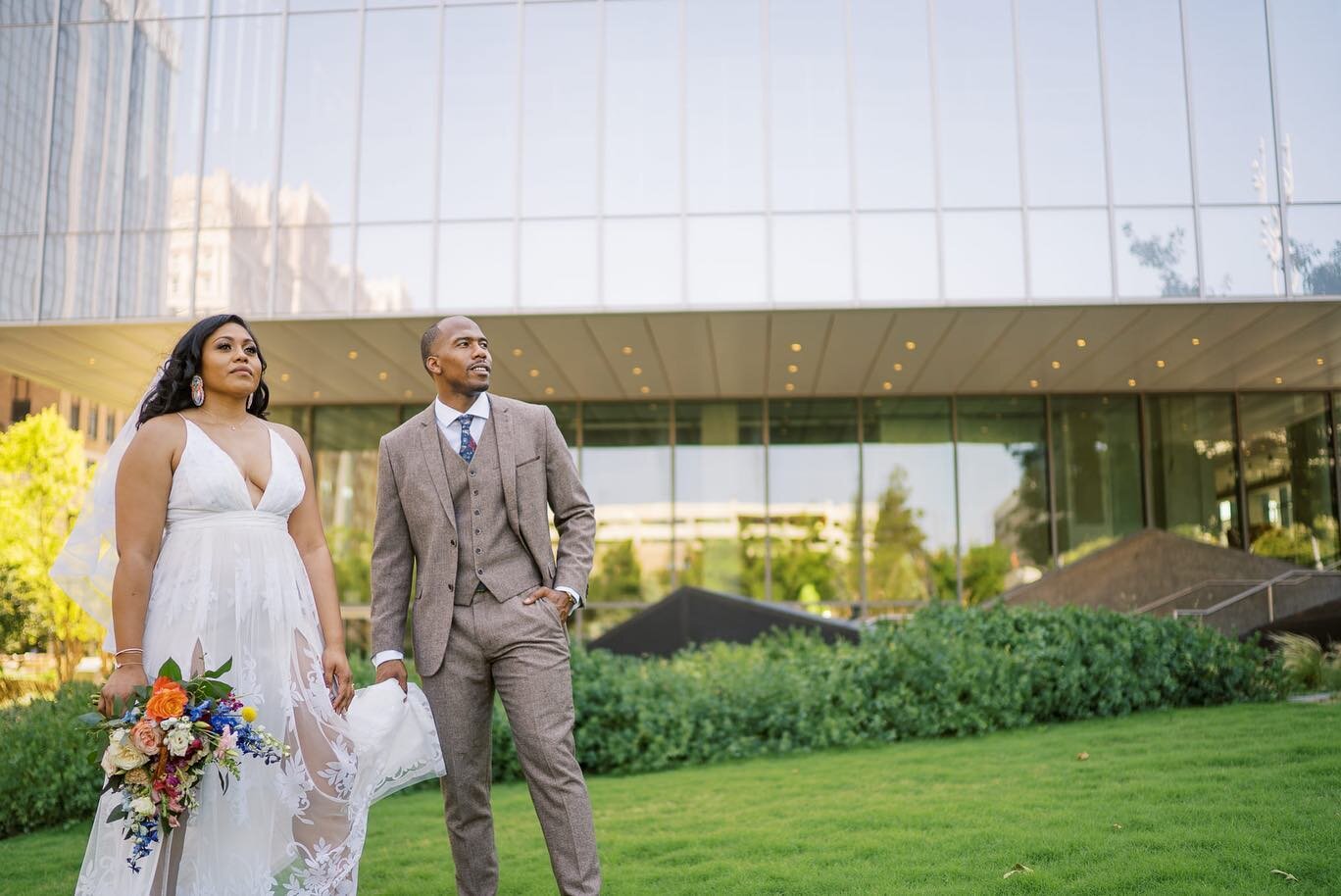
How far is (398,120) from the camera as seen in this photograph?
50.9 feet

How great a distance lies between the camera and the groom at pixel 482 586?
3559mm

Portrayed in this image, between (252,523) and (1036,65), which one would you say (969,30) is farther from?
(252,523)

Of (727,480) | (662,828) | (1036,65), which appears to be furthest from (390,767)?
(727,480)

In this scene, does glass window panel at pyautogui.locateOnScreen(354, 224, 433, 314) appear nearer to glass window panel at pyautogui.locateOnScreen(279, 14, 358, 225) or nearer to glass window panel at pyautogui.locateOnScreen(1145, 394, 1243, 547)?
glass window panel at pyautogui.locateOnScreen(279, 14, 358, 225)

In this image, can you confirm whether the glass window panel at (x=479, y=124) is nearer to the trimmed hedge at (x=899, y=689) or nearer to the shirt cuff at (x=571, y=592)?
the trimmed hedge at (x=899, y=689)

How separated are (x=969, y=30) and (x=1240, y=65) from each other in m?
3.91

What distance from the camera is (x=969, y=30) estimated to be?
1519 cm

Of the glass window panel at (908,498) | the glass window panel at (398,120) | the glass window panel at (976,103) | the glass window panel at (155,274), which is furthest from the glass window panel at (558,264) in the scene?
the glass window panel at (908,498)

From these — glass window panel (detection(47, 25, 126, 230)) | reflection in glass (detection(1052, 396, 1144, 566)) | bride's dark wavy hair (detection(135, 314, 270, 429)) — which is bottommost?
bride's dark wavy hair (detection(135, 314, 270, 429))

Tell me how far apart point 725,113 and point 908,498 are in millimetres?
9305

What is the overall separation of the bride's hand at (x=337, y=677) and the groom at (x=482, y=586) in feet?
0.63

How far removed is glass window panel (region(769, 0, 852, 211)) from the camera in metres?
15.1

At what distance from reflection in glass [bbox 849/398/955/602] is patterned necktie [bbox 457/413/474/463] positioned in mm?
17704

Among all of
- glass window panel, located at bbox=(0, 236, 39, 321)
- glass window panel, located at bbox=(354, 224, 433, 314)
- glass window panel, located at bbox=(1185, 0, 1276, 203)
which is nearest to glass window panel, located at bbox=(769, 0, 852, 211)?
glass window panel, located at bbox=(1185, 0, 1276, 203)
